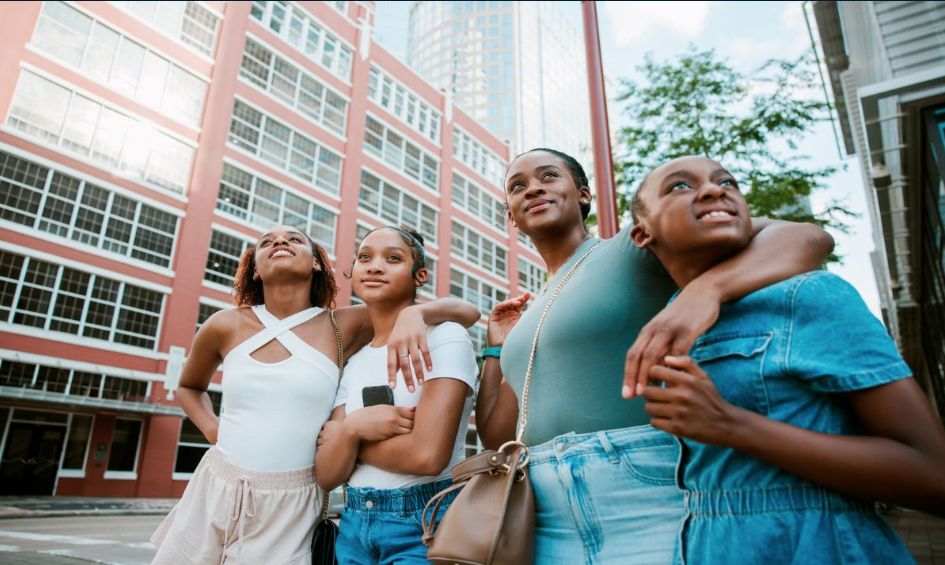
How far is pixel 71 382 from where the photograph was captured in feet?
56.4

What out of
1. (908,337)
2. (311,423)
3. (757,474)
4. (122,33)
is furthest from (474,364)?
(122,33)

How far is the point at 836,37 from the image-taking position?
42.2 feet

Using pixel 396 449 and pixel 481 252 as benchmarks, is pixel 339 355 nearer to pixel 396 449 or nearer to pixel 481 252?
pixel 396 449

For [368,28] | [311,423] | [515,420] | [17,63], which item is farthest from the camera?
[368,28]

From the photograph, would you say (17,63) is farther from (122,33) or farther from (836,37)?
(836,37)

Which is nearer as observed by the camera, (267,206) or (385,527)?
(385,527)

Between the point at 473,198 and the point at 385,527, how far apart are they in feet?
110

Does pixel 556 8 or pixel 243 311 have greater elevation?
pixel 556 8

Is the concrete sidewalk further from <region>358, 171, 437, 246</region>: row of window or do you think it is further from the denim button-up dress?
<region>358, 171, 437, 246</region>: row of window

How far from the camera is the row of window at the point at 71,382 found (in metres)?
16.2

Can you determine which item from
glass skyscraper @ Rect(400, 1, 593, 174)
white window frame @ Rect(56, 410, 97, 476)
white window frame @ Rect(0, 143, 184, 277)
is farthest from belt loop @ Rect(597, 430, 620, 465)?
glass skyscraper @ Rect(400, 1, 593, 174)

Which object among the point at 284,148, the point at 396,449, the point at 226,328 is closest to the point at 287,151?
the point at 284,148

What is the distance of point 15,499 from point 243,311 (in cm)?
1746

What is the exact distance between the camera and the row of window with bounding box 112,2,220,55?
68.7 feet
